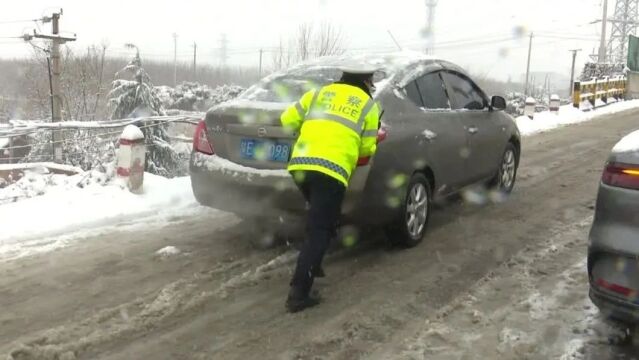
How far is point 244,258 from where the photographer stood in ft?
16.7

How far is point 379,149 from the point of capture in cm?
482

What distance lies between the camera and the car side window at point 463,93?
6.17 meters

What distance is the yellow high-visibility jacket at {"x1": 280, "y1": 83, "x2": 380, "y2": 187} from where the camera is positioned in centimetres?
397

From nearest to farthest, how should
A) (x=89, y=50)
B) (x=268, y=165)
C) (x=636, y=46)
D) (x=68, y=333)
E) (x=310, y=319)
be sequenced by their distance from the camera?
(x=68, y=333), (x=310, y=319), (x=268, y=165), (x=636, y=46), (x=89, y=50)

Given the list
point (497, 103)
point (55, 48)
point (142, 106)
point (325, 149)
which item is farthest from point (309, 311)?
point (55, 48)

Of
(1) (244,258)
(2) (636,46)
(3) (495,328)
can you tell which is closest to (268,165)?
(1) (244,258)

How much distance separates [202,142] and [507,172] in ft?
12.9

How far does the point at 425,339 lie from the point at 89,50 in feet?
111

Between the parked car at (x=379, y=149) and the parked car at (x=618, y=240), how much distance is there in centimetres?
177

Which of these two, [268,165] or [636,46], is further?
[636,46]

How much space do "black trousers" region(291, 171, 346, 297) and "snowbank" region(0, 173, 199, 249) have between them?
2.79 meters

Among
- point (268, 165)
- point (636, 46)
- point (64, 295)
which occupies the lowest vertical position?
point (64, 295)

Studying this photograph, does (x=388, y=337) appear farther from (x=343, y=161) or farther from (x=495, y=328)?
(x=343, y=161)

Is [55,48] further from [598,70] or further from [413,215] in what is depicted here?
[598,70]
